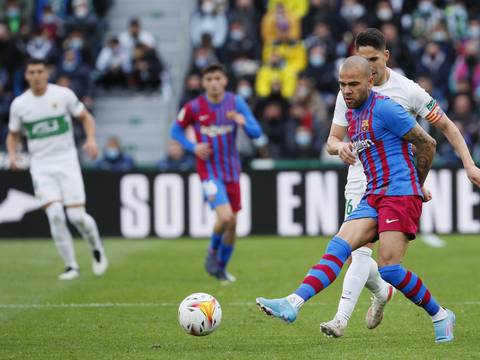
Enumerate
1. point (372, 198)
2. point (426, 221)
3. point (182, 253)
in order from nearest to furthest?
1. point (372, 198)
2. point (182, 253)
3. point (426, 221)

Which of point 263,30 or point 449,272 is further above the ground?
point 263,30

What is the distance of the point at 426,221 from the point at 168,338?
1061 centimetres

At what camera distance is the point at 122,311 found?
388 inches

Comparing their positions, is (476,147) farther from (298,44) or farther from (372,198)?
(372,198)

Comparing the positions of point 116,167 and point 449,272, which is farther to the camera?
point 116,167

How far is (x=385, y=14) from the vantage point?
22.9 m

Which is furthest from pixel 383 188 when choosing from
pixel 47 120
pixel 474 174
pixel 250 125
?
pixel 47 120

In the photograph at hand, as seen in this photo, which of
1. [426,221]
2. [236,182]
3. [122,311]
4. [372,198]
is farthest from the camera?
[426,221]

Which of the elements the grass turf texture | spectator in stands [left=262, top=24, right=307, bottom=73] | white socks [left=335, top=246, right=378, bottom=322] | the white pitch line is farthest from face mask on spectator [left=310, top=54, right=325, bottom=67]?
white socks [left=335, top=246, right=378, bottom=322]

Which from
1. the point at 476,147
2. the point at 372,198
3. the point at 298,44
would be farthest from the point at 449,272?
the point at 298,44

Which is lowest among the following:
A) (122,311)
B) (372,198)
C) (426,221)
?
(426,221)

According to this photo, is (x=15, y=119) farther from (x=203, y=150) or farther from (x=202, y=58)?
(x=202, y=58)

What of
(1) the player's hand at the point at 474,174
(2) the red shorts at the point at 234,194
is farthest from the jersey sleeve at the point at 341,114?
(2) the red shorts at the point at 234,194

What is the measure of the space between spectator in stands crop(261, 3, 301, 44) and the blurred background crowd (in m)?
0.02
